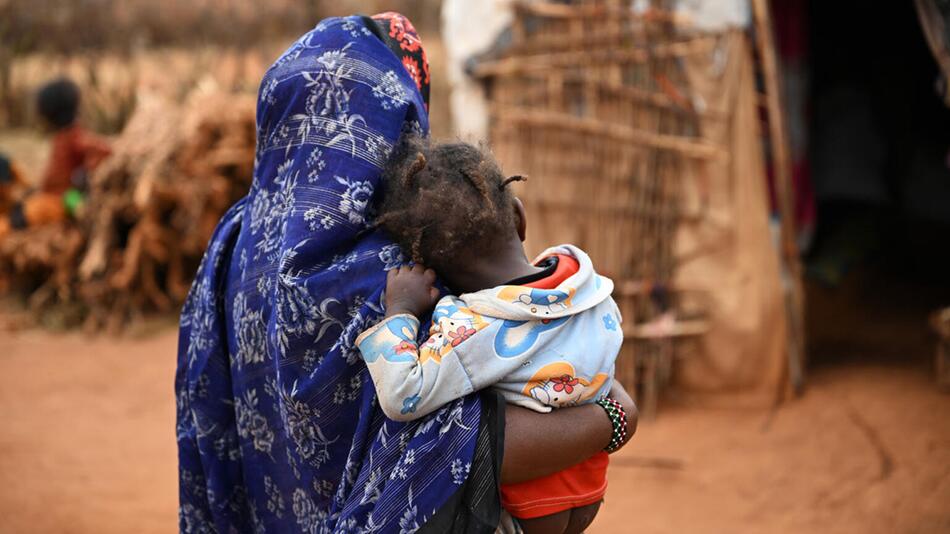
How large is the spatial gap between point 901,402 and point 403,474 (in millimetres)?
4078

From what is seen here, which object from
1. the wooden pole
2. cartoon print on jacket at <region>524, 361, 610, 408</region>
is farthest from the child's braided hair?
the wooden pole

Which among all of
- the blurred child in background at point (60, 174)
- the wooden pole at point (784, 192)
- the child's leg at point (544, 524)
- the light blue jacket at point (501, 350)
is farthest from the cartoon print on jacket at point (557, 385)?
the blurred child in background at point (60, 174)

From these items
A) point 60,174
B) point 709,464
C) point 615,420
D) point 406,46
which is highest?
point 406,46

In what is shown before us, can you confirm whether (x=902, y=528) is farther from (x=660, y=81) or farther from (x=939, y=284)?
(x=939, y=284)

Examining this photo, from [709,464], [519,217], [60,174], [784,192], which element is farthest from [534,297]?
[60,174]

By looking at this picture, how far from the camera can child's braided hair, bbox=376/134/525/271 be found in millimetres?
1597

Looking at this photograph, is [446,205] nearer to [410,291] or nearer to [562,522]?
[410,291]

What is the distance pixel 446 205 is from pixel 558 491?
1.99ft

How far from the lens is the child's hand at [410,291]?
162 centimetres

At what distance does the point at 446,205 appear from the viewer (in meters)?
1.59

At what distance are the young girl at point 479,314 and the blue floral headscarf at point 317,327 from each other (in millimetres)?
66

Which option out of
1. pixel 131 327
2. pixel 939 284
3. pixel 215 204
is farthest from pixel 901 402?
pixel 131 327

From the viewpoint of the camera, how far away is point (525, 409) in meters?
1.66

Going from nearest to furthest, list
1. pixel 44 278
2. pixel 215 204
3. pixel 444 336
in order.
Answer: pixel 444 336
pixel 215 204
pixel 44 278
